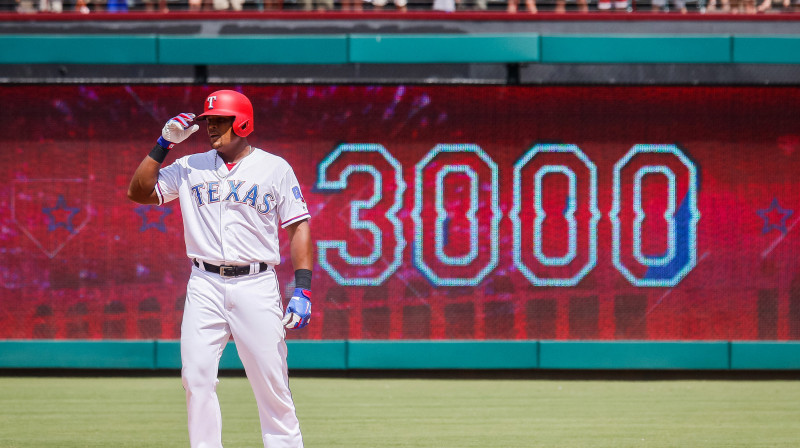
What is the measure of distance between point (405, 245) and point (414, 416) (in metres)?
2.28

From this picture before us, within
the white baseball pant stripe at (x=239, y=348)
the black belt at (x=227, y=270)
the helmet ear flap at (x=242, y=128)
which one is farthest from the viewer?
the helmet ear flap at (x=242, y=128)

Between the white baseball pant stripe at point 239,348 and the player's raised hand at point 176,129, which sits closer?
the white baseball pant stripe at point 239,348

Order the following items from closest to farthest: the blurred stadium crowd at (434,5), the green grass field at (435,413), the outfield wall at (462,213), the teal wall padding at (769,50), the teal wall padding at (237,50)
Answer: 1. the green grass field at (435,413)
2. the teal wall padding at (769,50)
3. the teal wall padding at (237,50)
4. the outfield wall at (462,213)
5. the blurred stadium crowd at (434,5)

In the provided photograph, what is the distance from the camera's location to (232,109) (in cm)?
493

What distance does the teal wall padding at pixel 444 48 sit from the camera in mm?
8961

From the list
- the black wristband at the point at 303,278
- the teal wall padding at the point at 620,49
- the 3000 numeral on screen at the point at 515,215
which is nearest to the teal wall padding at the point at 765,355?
the 3000 numeral on screen at the point at 515,215

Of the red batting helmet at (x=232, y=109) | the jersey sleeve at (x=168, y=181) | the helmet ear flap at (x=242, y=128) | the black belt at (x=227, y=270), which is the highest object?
the red batting helmet at (x=232, y=109)

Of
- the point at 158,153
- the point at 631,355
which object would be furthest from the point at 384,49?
the point at 158,153

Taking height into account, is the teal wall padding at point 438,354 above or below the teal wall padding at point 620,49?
below

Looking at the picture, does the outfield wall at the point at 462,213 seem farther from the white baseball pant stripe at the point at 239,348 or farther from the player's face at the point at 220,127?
the white baseball pant stripe at the point at 239,348

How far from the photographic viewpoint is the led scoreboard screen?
9234mm

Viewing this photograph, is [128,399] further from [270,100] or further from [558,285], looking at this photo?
[558,285]

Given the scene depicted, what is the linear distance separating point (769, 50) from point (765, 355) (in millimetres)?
2587

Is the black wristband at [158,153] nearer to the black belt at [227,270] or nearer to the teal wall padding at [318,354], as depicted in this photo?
the black belt at [227,270]
